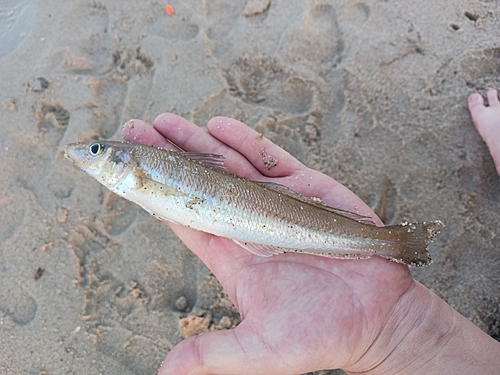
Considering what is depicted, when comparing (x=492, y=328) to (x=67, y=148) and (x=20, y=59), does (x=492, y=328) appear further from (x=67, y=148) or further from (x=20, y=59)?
(x=20, y=59)

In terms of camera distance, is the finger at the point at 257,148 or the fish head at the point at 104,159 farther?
the finger at the point at 257,148

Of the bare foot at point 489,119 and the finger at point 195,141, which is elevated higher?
the bare foot at point 489,119

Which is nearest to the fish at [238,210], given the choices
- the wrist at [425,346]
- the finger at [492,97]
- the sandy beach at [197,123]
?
the wrist at [425,346]

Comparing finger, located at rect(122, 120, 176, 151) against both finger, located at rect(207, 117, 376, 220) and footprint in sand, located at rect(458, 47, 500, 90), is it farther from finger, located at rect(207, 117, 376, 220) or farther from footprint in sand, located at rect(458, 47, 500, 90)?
footprint in sand, located at rect(458, 47, 500, 90)

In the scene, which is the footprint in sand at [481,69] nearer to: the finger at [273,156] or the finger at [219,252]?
the finger at [273,156]

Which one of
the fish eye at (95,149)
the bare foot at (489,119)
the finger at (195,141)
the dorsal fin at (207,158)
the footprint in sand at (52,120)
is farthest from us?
the footprint in sand at (52,120)

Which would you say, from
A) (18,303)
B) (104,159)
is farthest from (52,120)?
(18,303)
